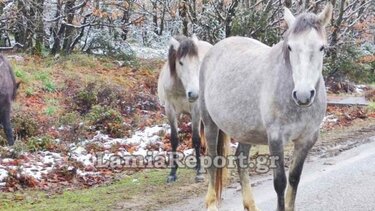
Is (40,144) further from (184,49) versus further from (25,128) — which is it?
(184,49)

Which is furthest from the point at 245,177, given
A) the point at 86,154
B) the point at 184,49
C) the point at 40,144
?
→ the point at 40,144

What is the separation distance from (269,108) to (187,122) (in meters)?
6.26

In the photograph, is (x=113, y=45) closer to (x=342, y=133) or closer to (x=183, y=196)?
(x=342, y=133)

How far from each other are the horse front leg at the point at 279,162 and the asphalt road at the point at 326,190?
127cm

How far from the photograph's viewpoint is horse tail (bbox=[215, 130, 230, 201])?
18.1 feet

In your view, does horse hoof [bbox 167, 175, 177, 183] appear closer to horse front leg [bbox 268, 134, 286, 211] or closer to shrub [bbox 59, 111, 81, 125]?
horse front leg [bbox 268, 134, 286, 211]

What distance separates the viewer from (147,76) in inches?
603

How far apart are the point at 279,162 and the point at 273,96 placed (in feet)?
1.69

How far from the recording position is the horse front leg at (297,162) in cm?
437

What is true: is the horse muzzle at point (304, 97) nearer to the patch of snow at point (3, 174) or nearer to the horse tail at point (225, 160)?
the horse tail at point (225, 160)

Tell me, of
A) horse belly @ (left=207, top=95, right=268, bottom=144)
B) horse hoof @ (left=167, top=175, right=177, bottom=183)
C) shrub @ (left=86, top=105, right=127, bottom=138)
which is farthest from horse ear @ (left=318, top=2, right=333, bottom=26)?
shrub @ (left=86, top=105, right=127, bottom=138)

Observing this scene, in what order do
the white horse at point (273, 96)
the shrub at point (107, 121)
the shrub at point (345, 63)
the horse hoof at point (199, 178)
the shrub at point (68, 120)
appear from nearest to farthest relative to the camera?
the white horse at point (273, 96), the horse hoof at point (199, 178), the shrub at point (107, 121), the shrub at point (68, 120), the shrub at point (345, 63)

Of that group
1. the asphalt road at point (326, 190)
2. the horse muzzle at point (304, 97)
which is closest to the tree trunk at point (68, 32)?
the asphalt road at point (326, 190)

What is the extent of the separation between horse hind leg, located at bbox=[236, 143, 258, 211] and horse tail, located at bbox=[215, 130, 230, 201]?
19 cm
